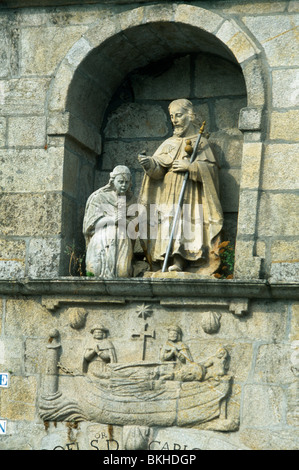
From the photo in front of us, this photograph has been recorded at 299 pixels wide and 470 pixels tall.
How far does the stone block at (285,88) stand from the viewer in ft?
35.1

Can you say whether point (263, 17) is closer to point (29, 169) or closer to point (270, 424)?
point (29, 169)

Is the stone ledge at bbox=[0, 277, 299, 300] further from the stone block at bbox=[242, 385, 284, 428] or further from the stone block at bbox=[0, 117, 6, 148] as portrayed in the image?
the stone block at bbox=[0, 117, 6, 148]

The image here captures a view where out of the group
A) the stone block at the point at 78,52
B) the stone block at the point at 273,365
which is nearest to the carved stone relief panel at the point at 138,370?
the stone block at the point at 273,365

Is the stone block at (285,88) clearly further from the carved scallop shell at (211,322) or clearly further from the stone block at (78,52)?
the carved scallop shell at (211,322)

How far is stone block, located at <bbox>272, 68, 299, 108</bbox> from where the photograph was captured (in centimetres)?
1070

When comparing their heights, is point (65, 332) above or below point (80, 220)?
below

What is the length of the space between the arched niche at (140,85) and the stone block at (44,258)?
9cm

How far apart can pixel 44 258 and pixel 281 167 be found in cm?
188

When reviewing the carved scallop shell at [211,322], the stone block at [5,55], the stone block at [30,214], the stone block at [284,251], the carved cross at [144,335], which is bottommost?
the carved cross at [144,335]

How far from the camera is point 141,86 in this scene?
11.8 meters

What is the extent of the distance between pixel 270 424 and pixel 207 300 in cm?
98

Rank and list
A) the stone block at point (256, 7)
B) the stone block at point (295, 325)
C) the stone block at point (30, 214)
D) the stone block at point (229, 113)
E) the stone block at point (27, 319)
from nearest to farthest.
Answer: the stone block at point (295, 325), the stone block at point (256, 7), the stone block at point (27, 319), the stone block at point (30, 214), the stone block at point (229, 113)

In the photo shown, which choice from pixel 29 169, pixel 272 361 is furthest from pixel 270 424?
pixel 29 169

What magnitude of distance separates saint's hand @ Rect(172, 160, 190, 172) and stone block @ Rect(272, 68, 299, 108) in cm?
79
